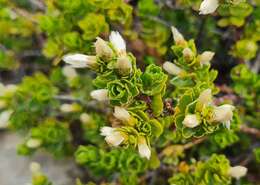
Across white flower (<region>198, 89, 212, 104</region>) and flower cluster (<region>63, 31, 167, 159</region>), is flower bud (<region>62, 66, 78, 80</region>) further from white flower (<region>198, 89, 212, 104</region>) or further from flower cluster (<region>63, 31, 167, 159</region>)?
white flower (<region>198, 89, 212, 104</region>)

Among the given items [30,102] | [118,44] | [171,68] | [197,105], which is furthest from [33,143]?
[197,105]

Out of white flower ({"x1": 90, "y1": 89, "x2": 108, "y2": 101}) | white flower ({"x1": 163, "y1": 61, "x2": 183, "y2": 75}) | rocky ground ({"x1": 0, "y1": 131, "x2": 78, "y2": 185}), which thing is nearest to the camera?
white flower ({"x1": 90, "y1": 89, "x2": 108, "y2": 101})

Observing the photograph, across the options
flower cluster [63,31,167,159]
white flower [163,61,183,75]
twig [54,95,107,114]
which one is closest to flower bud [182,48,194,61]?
white flower [163,61,183,75]

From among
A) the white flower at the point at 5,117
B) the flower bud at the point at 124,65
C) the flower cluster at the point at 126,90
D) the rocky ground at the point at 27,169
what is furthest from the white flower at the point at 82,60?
the rocky ground at the point at 27,169

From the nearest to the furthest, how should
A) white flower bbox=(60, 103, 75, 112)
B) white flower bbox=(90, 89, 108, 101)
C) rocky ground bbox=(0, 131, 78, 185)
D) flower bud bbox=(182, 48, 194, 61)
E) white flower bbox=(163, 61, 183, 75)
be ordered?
white flower bbox=(90, 89, 108, 101), flower bud bbox=(182, 48, 194, 61), white flower bbox=(163, 61, 183, 75), white flower bbox=(60, 103, 75, 112), rocky ground bbox=(0, 131, 78, 185)

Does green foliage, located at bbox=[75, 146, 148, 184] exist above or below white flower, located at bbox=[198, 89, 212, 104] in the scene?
below

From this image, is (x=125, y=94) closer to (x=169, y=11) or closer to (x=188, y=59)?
(x=188, y=59)

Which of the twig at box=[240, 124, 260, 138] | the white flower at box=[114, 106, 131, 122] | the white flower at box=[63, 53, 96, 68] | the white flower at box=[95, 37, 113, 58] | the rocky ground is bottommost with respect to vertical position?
the rocky ground
